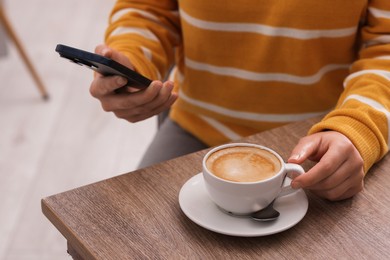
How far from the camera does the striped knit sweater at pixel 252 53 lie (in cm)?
106

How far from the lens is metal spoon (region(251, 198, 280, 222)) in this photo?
0.76m

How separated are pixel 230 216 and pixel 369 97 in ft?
0.98

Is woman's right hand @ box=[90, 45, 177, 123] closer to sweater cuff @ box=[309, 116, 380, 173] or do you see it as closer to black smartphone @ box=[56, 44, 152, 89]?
black smartphone @ box=[56, 44, 152, 89]

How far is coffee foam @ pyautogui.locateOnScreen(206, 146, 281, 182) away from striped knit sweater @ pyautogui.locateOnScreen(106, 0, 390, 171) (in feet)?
0.74

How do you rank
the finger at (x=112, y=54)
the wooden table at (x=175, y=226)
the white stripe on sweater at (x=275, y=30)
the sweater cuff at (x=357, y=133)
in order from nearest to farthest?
the wooden table at (x=175, y=226), the sweater cuff at (x=357, y=133), the finger at (x=112, y=54), the white stripe on sweater at (x=275, y=30)

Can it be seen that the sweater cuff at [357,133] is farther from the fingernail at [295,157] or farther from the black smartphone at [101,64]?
the black smartphone at [101,64]

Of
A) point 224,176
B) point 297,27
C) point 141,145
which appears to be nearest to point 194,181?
point 224,176

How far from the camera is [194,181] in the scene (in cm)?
83

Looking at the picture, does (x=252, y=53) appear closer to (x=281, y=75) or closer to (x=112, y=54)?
(x=281, y=75)

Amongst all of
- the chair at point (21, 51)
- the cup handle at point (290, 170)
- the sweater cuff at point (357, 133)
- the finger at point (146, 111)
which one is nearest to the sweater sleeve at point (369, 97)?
the sweater cuff at point (357, 133)

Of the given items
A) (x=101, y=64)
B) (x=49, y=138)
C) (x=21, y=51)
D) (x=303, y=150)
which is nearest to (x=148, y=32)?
(x=101, y=64)

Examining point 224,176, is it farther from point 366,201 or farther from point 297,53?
point 297,53

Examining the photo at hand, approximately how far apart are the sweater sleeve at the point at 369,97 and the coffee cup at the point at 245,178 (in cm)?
13

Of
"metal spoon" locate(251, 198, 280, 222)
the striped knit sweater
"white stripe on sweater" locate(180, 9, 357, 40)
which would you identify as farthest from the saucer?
"white stripe on sweater" locate(180, 9, 357, 40)
